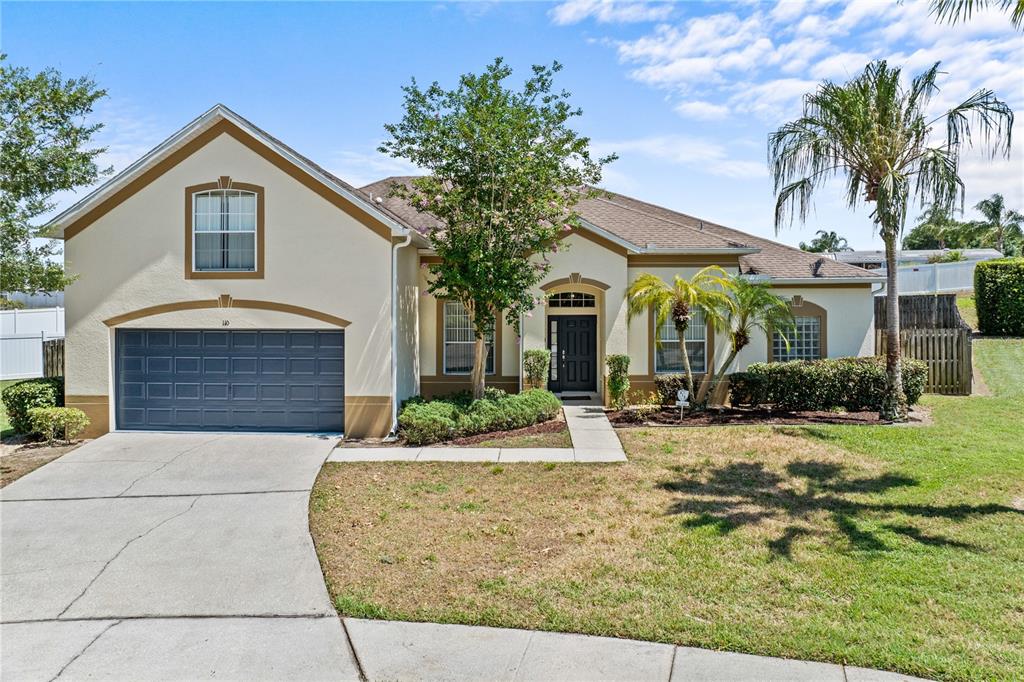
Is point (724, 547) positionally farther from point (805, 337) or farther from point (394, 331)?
point (805, 337)

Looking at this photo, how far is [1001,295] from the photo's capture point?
22.4 meters

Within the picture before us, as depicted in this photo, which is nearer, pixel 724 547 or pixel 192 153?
pixel 724 547

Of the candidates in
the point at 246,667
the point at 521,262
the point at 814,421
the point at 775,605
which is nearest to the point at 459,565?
the point at 246,667

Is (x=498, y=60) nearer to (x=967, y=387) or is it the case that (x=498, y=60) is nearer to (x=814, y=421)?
(x=814, y=421)

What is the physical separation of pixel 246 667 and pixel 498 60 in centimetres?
1180

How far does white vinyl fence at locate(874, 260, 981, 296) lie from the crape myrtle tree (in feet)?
83.4

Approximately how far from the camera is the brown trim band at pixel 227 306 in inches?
535

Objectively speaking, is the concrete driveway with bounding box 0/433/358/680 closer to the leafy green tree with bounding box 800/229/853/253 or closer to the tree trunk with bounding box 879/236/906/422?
the tree trunk with bounding box 879/236/906/422

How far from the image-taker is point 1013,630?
5.45m

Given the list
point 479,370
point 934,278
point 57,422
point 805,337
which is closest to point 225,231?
A: point 57,422

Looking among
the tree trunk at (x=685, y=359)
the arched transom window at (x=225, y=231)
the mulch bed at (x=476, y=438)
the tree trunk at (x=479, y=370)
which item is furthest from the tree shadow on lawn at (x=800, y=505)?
the arched transom window at (x=225, y=231)

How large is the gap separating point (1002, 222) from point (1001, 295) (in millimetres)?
38786

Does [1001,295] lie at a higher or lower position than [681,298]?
higher

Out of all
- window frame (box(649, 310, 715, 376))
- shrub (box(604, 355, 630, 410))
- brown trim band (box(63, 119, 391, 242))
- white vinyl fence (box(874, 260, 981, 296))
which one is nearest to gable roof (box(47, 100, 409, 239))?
brown trim band (box(63, 119, 391, 242))
